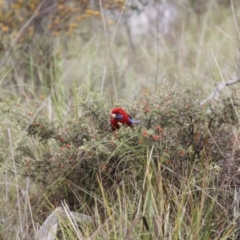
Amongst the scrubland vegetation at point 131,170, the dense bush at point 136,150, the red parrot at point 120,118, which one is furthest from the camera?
the red parrot at point 120,118

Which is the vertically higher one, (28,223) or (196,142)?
(196,142)

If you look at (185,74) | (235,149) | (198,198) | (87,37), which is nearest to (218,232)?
(198,198)

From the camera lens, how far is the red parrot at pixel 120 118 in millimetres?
3398

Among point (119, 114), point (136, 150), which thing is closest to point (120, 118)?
point (119, 114)

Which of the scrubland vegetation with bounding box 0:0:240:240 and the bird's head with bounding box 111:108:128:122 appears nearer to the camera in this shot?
the scrubland vegetation with bounding box 0:0:240:240

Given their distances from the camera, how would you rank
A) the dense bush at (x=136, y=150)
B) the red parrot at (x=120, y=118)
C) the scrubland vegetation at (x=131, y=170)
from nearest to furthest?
the scrubland vegetation at (x=131, y=170) < the dense bush at (x=136, y=150) < the red parrot at (x=120, y=118)

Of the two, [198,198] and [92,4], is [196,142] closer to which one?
[198,198]

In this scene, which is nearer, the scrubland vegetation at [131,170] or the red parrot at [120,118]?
the scrubland vegetation at [131,170]

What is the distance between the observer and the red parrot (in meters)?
3.40

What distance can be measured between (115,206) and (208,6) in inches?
198

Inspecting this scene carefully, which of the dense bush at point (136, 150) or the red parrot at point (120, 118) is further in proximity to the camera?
the red parrot at point (120, 118)

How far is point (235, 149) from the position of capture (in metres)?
3.35

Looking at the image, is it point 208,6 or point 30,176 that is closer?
point 30,176

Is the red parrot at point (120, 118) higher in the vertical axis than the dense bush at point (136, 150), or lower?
higher
